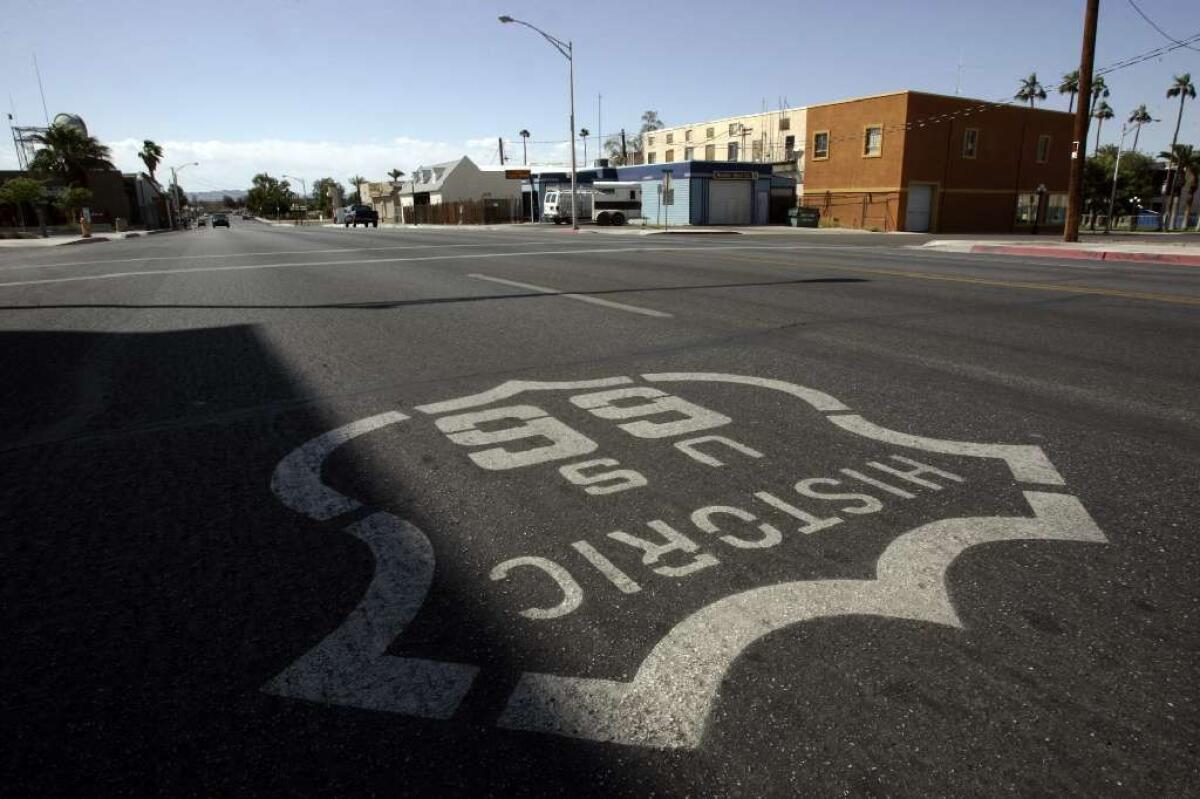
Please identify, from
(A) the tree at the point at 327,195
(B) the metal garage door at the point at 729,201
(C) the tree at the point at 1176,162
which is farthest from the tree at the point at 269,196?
(C) the tree at the point at 1176,162

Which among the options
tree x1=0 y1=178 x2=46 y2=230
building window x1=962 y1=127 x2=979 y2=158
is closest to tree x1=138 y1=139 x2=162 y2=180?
tree x1=0 y1=178 x2=46 y2=230

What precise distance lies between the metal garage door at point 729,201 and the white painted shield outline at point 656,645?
47758 millimetres

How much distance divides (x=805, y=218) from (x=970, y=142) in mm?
10337

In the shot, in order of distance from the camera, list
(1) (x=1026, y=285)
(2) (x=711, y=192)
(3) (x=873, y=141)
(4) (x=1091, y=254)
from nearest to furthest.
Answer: (1) (x=1026, y=285), (4) (x=1091, y=254), (3) (x=873, y=141), (2) (x=711, y=192)

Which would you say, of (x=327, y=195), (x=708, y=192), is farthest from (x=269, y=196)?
(x=708, y=192)

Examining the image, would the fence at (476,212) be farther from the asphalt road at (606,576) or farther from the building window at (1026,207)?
the asphalt road at (606,576)

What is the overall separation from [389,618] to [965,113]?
4883 cm

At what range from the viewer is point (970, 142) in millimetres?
43438

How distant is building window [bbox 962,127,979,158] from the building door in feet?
11.7

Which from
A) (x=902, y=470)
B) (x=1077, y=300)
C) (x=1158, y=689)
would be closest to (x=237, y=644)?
(x=1158, y=689)

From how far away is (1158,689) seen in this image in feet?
5.84

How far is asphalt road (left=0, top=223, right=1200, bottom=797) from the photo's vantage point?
1.63 metres

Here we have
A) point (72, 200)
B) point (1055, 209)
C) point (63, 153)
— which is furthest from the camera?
point (63, 153)

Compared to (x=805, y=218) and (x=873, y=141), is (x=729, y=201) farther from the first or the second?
(x=873, y=141)
